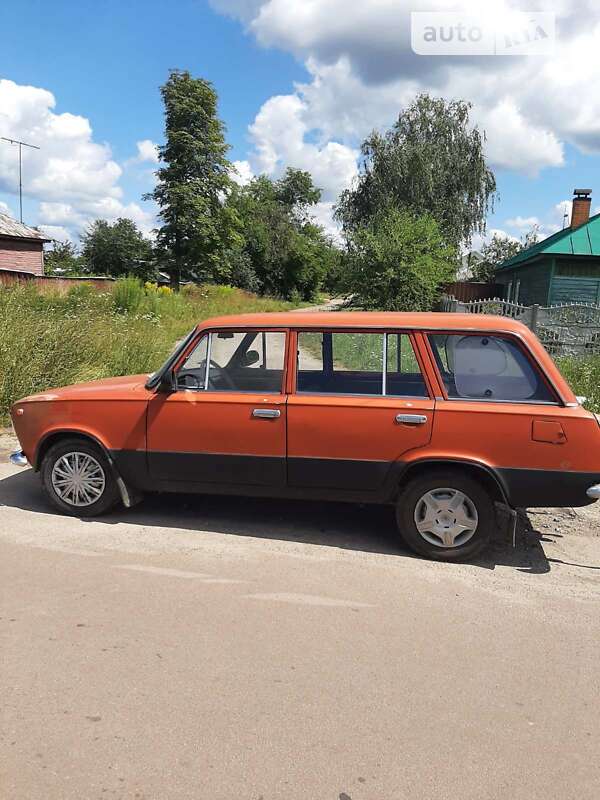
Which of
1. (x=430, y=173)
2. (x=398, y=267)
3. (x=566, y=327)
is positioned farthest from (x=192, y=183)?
(x=566, y=327)

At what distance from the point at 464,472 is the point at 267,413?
1473 millimetres

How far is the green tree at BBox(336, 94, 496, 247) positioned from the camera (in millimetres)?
34125

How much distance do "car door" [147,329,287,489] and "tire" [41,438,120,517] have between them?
470 mm

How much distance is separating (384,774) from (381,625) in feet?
3.65

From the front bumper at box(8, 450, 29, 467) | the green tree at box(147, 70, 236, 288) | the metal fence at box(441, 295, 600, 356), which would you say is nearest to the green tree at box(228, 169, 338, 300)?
the green tree at box(147, 70, 236, 288)

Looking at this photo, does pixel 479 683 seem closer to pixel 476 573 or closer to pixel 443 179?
pixel 476 573

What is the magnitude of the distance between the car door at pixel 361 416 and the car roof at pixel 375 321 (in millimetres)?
73

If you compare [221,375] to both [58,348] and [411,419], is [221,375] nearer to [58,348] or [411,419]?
[411,419]

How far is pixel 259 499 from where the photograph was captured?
5.54 metres

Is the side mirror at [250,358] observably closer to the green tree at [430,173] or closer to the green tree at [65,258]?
the green tree at [430,173]

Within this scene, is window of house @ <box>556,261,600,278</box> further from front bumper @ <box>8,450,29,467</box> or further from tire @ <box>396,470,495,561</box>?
front bumper @ <box>8,450,29,467</box>

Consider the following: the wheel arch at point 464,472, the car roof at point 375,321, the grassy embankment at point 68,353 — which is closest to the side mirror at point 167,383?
the car roof at point 375,321

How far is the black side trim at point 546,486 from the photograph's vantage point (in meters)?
4.05

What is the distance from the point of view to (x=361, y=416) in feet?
14.2
